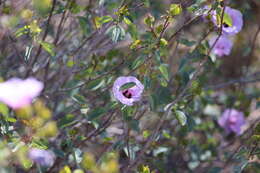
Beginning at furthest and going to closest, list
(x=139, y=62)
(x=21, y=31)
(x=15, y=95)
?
(x=21, y=31) < (x=139, y=62) < (x=15, y=95)

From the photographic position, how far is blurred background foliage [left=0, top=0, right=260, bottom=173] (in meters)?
1.67

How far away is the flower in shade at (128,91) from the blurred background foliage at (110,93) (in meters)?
0.03

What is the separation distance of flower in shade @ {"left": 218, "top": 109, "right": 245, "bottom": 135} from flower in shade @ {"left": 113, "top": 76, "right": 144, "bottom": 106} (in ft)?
3.56

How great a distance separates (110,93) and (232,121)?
34.3 inches

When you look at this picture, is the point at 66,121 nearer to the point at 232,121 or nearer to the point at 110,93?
the point at 110,93

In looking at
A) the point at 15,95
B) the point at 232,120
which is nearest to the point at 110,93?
the point at 232,120


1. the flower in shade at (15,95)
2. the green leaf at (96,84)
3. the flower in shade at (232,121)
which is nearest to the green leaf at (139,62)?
the green leaf at (96,84)

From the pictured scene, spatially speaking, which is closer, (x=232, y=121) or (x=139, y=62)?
(x=139, y=62)

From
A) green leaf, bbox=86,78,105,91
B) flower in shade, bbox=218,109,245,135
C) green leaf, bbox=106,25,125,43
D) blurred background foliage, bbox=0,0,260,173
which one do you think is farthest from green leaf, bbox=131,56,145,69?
flower in shade, bbox=218,109,245,135

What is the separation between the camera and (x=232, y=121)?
262 centimetres

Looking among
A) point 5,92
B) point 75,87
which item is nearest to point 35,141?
point 5,92

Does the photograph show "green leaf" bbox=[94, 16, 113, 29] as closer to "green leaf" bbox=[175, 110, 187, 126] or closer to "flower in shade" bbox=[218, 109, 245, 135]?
"green leaf" bbox=[175, 110, 187, 126]

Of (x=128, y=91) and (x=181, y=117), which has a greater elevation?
(x=128, y=91)

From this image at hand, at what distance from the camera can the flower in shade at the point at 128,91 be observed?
64.0 inches
